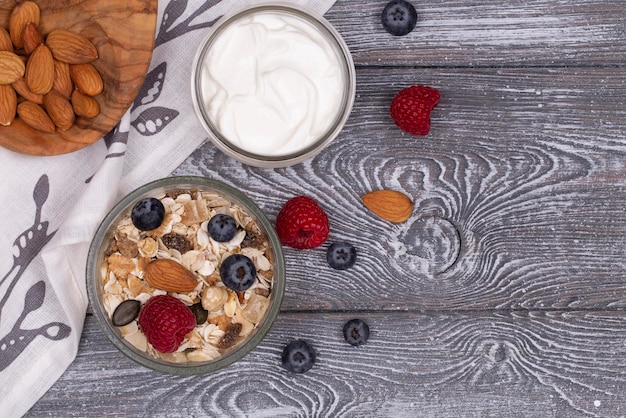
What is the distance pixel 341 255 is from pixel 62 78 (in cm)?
49

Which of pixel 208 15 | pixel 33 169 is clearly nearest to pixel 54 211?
pixel 33 169

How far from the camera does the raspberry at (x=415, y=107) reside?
3.55 ft

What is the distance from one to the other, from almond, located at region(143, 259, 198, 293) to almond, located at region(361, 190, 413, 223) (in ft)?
1.01

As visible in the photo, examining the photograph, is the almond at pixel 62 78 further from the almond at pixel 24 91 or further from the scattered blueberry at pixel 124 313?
the scattered blueberry at pixel 124 313

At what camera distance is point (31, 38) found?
1.03 metres

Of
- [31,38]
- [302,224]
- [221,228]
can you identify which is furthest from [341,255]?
[31,38]

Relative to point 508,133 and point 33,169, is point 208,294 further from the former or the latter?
point 508,133

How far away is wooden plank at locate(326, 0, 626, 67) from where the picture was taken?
1.15 metres

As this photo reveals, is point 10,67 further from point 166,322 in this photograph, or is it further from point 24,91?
point 166,322

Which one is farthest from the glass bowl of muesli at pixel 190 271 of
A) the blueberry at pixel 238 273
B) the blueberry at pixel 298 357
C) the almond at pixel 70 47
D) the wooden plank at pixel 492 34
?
the wooden plank at pixel 492 34

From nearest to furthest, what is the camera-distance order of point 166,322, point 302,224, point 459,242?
point 166,322 < point 302,224 < point 459,242

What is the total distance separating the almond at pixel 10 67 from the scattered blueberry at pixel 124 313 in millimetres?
357

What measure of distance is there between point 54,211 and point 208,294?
0.29m

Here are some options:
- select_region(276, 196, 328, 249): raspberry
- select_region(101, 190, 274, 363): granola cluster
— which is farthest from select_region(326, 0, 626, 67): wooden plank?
select_region(101, 190, 274, 363): granola cluster
